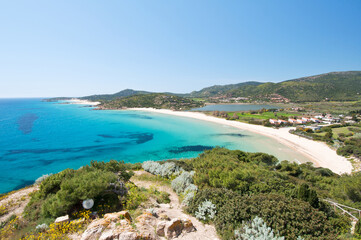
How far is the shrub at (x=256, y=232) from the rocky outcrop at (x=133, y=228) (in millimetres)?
1900

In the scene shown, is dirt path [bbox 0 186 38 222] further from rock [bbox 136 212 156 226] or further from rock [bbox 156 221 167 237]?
rock [bbox 156 221 167 237]

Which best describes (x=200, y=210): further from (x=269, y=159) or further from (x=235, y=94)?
(x=235, y=94)

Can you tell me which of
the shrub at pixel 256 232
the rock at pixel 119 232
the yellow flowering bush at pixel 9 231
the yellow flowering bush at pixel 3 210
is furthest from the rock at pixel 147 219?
the yellow flowering bush at pixel 3 210

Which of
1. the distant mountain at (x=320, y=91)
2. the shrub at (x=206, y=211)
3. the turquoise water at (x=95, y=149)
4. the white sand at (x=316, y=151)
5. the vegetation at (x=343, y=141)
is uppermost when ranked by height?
the distant mountain at (x=320, y=91)

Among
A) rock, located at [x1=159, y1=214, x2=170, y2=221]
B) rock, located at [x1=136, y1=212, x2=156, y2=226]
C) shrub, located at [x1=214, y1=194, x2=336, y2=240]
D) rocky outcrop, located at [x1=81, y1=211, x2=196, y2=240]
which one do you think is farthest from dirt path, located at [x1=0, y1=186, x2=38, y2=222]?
shrub, located at [x1=214, y1=194, x2=336, y2=240]

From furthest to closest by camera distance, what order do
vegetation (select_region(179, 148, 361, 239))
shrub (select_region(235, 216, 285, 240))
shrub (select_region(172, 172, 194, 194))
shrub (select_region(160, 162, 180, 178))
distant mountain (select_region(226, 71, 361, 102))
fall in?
distant mountain (select_region(226, 71, 361, 102)) → shrub (select_region(160, 162, 180, 178)) → shrub (select_region(172, 172, 194, 194)) → vegetation (select_region(179, 148, 361, 239)) → shrub (select_region(235, 216, 285, 240))

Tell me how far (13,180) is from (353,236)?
30.0 meters

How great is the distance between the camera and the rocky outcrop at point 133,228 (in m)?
4.93

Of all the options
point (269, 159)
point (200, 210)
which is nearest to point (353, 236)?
point (200, 210)

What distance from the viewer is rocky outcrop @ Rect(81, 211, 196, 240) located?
493 centimetres

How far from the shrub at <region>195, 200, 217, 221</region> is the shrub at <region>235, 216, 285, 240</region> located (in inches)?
62.4

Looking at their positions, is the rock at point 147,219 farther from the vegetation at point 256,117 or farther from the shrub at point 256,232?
the vegetation at point 256,117

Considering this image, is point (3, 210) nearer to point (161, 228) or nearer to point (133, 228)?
point (133, 228)

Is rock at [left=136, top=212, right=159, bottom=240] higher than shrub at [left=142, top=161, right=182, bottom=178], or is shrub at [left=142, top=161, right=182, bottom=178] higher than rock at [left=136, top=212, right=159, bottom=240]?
rock at [left=136, top=212, right=159, bottom=240]
